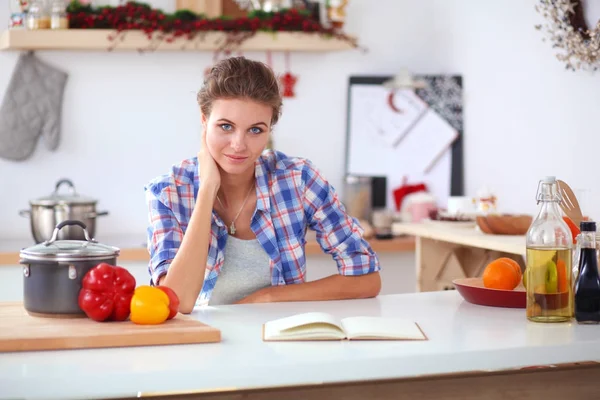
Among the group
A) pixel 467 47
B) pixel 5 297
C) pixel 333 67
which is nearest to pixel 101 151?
pixel 5 297

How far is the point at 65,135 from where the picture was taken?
13.8 feet

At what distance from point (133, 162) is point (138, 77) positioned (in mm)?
422

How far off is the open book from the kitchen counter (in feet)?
7.14

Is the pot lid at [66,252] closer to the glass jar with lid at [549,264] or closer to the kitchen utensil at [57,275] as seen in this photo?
the kitchen utensil at [57,275]

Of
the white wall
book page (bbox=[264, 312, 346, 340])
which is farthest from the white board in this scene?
book page (bbox=[264, 312, 346, 340])

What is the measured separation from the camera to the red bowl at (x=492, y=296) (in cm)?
193

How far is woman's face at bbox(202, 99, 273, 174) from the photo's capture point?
86.4 inches

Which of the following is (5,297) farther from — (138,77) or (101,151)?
(138,77)

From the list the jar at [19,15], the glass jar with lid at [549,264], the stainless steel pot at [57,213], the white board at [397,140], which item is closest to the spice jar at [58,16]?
the jar at [19,15]

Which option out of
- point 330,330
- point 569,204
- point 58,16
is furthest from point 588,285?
point 58,16

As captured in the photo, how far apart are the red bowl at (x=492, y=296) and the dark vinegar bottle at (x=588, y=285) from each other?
0.18 meters

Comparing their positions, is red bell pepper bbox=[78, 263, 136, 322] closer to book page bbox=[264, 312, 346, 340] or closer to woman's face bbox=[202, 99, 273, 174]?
book page bbox=[264, 312, 346, 340]

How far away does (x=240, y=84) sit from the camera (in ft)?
7.25

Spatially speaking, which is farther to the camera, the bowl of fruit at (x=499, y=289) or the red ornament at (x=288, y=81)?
the red ornament at (x=288, y=81)
